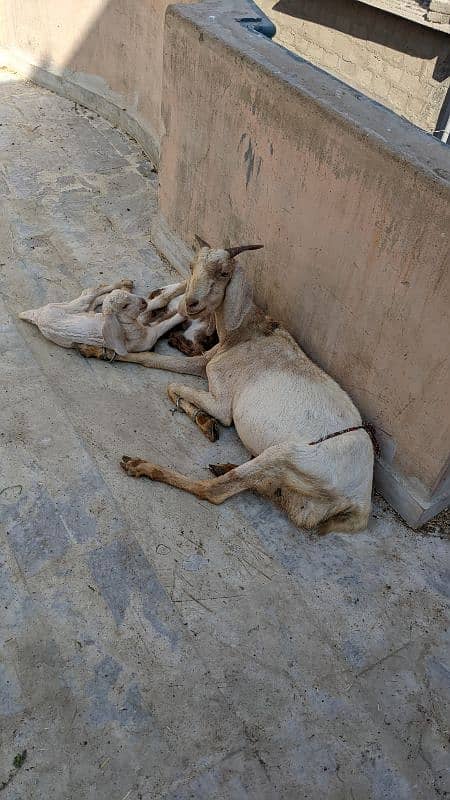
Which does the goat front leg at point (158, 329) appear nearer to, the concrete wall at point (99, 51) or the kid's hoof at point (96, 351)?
the kid's hoof at point (96, 351)

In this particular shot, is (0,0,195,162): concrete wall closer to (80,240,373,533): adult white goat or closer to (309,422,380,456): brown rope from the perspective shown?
(80,240,373,533): adult white goat

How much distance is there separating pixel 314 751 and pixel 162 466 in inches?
73.8

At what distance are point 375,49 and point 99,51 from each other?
4623 mm

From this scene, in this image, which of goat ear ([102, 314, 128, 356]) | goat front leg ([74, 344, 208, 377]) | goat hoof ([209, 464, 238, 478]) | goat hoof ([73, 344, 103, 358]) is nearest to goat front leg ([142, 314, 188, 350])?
goat front leg ([74, 344, 208, 377])

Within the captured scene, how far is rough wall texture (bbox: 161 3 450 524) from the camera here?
3.44 m

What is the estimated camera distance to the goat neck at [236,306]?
422 centimetres

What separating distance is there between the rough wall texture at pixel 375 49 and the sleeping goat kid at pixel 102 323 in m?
7.00

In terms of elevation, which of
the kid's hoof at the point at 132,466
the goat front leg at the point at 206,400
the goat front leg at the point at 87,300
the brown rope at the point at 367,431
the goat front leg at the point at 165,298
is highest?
the brown rope at the point at 367,431

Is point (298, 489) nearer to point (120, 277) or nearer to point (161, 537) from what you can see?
point (161, 537)

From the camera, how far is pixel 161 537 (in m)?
3.72

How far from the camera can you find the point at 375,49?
33.3ft

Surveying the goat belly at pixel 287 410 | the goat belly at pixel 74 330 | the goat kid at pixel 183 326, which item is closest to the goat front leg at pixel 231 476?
the goat belly at pixel 287 410

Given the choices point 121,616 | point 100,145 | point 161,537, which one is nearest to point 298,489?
point 161,537

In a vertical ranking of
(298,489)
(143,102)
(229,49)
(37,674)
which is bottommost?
(37,674)
